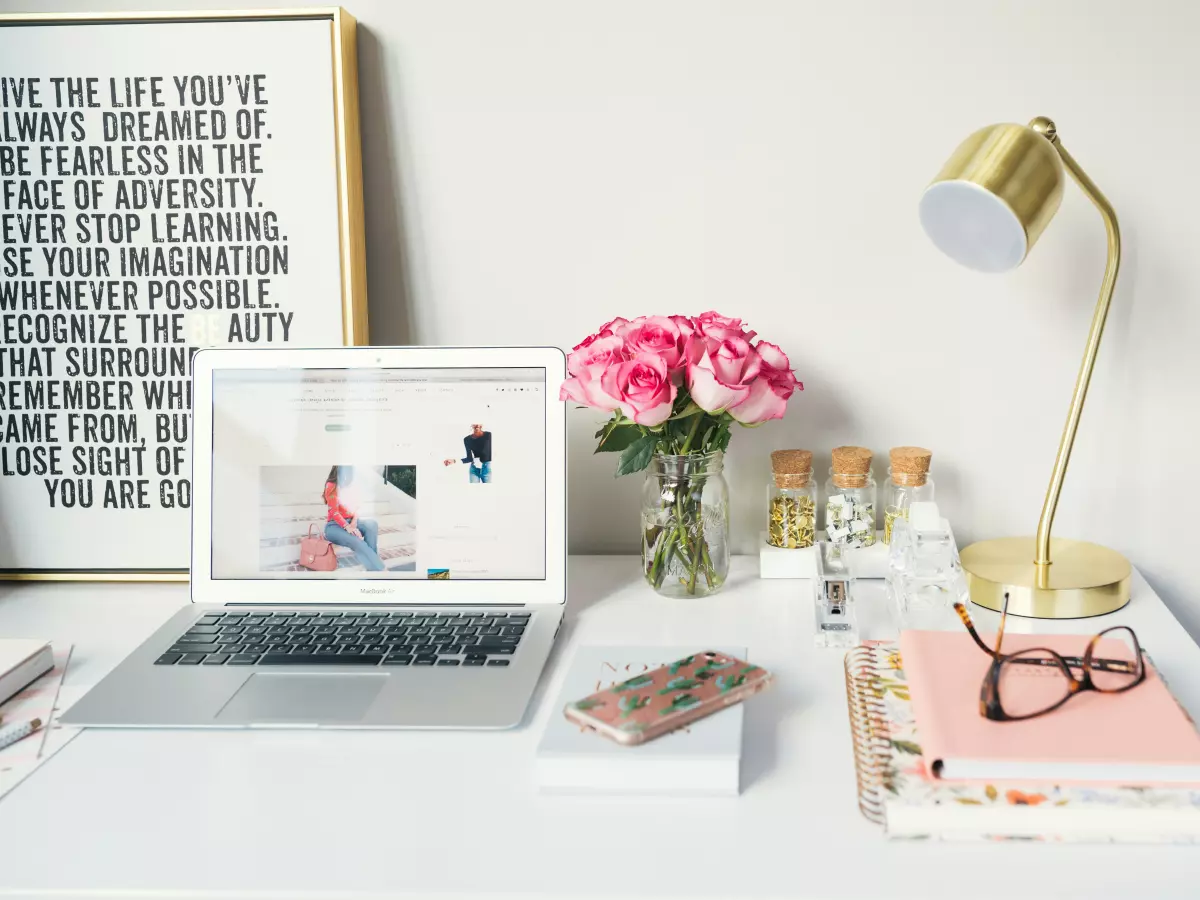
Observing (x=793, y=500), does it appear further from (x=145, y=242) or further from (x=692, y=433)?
(x=145, y=242)

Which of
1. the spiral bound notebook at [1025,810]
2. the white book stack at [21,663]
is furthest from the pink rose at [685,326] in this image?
the white book stack at [21,663]

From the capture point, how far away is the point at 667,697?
2.51 ft

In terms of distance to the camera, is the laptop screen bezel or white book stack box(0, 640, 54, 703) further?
the laptop screen bezel

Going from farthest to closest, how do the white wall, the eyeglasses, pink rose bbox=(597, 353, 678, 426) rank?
the white wall → pink rose bbox=(597, 353, 678, 426) → the eyeglasses

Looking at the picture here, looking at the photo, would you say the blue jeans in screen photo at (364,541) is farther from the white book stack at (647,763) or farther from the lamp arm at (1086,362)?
the lamp arm at (1086,362)

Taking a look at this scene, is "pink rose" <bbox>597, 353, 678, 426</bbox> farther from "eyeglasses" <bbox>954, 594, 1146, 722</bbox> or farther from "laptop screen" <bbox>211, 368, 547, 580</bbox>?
"eyeglasses" <bbox>954, 594, 1146, 722</bbox>

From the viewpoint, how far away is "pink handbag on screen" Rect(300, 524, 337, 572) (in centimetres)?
104

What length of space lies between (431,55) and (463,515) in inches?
20.7

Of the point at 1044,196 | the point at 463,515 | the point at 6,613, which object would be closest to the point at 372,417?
the point at 463,515

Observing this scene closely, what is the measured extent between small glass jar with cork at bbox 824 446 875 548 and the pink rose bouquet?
13 cm

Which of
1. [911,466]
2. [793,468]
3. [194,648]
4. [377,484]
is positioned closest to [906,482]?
[911,466]

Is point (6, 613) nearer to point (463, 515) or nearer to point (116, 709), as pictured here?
point (116, 709)

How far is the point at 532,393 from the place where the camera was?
1035 millimetres

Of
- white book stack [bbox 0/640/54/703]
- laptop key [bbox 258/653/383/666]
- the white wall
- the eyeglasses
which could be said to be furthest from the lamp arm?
white book stack [bbox 0/640/54/703]
